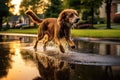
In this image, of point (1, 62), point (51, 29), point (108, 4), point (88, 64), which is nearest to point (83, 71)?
point (88, 64)

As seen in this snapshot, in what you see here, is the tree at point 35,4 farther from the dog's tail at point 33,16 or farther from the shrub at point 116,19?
the dog's tail at point 33,16

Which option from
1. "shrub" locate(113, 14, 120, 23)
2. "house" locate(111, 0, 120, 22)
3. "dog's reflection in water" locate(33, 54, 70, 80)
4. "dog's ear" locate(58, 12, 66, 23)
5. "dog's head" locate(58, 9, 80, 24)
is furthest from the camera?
"house" locate(111, 0, 120, 22)

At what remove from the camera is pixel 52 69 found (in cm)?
Result: 996

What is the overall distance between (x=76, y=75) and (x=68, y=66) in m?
1.71

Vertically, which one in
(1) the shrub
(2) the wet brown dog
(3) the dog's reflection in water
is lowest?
(3) the dog's reflection in water

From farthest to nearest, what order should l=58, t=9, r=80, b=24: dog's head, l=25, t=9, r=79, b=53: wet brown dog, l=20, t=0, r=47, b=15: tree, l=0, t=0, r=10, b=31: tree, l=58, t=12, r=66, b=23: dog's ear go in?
l=20, t=0, r=47, b=15: tree → l=0, t=0, r=10, b=31: tree → l=58, t=12, r=66, b=23: dog's ear → l=25, t=9, r=79, b=53: wet brown dog → l=58, t=9, r=80, b=24: dog's head

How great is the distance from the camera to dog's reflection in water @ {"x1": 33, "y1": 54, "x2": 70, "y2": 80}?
28.1 feet

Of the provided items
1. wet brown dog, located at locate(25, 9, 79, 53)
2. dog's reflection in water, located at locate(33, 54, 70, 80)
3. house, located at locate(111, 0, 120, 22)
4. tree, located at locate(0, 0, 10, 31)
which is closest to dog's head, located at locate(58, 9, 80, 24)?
wet brown dog, located at locate(25, 9, 79, 53)

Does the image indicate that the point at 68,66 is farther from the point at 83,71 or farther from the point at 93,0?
the point at 93,0

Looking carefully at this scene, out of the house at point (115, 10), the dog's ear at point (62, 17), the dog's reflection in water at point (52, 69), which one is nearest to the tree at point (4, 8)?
the house at point (115, 10)

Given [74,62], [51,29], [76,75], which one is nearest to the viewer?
[76,75]

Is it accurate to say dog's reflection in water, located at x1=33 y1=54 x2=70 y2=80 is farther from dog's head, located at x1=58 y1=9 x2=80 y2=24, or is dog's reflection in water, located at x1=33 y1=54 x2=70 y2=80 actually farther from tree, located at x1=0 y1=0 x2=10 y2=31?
tree, located at x1=0 y1=0 x2=10 y2=31

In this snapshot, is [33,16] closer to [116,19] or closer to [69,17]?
[69,17]

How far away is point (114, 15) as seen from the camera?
177 ft
